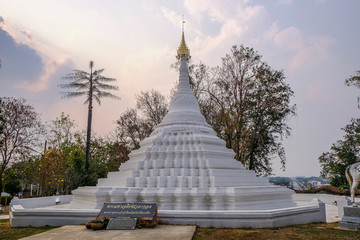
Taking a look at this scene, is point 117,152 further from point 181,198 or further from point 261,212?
point 261,212

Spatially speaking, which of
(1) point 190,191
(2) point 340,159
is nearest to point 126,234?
(1) point 190,191

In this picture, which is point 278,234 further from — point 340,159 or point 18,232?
point 340,159

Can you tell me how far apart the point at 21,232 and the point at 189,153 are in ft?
27.7

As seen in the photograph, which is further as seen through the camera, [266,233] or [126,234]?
[266,233]

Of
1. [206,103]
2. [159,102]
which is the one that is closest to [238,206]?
[206,103]

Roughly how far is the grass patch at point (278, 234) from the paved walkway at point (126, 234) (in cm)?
51

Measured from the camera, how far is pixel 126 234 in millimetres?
8312

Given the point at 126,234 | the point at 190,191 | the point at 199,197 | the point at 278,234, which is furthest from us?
the point at 190,191

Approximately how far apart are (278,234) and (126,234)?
186 inches

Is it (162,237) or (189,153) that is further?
(189,153)

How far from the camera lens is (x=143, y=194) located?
12.7 metres

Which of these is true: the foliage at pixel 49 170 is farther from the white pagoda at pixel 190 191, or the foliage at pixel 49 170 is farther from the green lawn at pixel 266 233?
the green lawn at pixel 266 233

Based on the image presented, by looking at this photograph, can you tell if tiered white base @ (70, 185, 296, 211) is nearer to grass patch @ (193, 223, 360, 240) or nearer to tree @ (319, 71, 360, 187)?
grass patch @ (193, 223, 360, 240)

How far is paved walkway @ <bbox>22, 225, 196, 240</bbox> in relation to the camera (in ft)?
26.0
